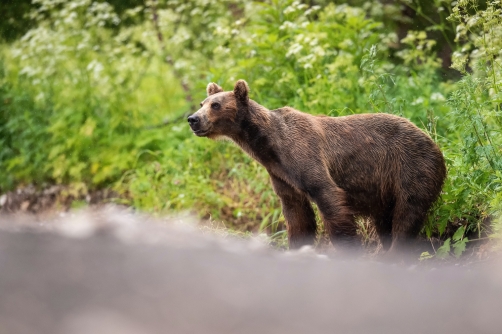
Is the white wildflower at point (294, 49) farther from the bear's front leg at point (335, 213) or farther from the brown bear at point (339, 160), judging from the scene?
the bear's front leg at point (335, 213)

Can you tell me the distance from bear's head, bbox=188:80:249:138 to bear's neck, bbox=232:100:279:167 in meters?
0.05

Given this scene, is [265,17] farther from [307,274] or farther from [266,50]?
[307,274]

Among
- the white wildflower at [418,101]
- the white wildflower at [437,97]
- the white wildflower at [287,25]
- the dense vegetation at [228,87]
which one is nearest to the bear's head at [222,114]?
the dense vegetation at [228,87]

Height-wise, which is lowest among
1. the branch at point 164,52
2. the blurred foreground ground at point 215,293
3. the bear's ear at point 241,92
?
the branch at point 164,52

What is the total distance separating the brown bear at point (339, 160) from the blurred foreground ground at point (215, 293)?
218cm

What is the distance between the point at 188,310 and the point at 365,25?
19.5ft

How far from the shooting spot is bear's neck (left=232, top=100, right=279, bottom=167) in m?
4.62

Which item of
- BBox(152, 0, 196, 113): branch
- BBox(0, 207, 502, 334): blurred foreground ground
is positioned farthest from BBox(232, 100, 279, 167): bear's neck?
BBox(152, 0, 196, 113): branch

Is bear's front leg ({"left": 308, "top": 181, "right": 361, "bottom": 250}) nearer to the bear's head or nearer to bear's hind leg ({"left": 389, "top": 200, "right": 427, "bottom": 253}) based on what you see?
bear's hind leg ({"left": 389, "top": 200, "right": 427, "bottom": 253})

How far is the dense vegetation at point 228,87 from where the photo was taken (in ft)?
16.2

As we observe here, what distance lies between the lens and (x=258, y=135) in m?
4.65

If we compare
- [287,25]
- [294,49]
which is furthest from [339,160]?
[287,25]

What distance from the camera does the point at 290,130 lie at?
4.62 metres

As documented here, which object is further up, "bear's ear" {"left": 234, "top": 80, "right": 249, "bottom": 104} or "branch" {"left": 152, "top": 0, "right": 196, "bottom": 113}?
"bear's ear" {"left": 234, "top": 80, "right": 249, "bottom": 104}
